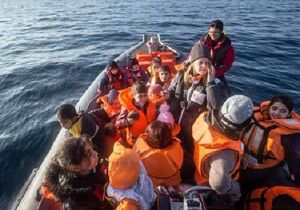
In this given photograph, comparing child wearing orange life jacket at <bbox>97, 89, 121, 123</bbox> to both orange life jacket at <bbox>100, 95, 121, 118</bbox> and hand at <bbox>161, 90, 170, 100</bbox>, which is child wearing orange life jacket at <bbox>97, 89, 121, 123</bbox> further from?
hand at <bbox>161, 90, 170, 100</bbox>

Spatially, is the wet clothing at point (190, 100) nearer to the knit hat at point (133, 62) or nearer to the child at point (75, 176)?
the child at point (75, 176)

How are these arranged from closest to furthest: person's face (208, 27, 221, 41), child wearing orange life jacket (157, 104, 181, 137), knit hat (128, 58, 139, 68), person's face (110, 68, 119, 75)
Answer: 1. child wearing orange life jacket (157, 104, 181, 137)
2. person's face (208, 27, 221, 41)
3. person's face (110, 68, 119, 75)
4. knit hat (128, 58, 139, 68)

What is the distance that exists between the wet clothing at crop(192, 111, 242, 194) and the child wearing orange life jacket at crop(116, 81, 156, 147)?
5.35 ft

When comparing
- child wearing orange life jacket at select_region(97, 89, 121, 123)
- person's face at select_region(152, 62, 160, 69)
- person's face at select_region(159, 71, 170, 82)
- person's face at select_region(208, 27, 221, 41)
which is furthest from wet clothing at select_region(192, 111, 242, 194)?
person's face at select_region(152, 62, 160, 69)

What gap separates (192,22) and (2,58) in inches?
404

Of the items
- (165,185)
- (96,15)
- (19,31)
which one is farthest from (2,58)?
(165,185)

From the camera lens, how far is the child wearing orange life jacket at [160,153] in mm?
3688

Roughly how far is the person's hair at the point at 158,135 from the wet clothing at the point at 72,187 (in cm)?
76

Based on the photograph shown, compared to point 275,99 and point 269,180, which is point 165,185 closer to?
point 269,180

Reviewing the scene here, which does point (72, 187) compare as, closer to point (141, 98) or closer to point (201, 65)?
point (141, 98)

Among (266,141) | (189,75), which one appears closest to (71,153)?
(266,141)

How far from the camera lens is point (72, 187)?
3.16 m

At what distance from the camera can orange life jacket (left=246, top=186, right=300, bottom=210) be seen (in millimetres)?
3400

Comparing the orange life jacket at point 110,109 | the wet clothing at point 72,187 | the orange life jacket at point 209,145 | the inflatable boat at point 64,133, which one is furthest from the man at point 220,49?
the wet clothing at point 72,187
